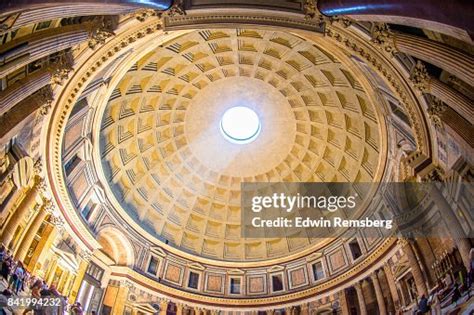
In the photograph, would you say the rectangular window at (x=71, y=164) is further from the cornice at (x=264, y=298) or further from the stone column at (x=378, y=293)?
the stone column at (x=378, y=293)

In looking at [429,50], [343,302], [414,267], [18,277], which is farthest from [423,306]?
[18,277]

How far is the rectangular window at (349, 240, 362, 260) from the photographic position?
23.0 m

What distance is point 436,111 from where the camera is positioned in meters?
14.1

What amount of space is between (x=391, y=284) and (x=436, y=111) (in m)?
9.24

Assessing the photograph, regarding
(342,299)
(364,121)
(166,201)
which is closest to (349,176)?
(364,121)

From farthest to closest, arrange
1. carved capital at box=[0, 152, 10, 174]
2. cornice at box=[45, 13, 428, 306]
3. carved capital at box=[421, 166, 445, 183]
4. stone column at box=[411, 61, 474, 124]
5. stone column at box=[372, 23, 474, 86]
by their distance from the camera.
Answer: carved capital at box=[421, 166, 445, 183]
cornice at box=[45, 13, 428, 306]
carved capital at box=[0, 152, 10, 174]
stone column at box=[411, 61, 474, 124]
stone column at box=[372, 23, 474, 86]

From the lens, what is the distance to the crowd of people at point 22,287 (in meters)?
14.3

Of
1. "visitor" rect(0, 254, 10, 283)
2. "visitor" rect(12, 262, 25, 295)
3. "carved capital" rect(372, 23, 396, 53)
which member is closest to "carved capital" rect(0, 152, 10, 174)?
"visitor" rect(0, 254, 10, 283)

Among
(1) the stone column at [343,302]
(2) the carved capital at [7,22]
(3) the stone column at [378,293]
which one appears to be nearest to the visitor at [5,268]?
(2) the carved capital at [7,22]

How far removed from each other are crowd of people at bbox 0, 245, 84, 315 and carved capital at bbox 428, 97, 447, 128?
1506 centimetres

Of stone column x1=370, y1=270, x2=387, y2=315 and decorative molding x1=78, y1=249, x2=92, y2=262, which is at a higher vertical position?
decorative molding x1=78, y1=249, x2=92, y2=262

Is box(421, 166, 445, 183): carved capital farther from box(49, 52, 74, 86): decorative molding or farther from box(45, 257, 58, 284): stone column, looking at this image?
box(45, 257, 58, 284): stone column

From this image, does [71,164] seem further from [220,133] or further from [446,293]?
[446,293]

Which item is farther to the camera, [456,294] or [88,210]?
[88,210]
